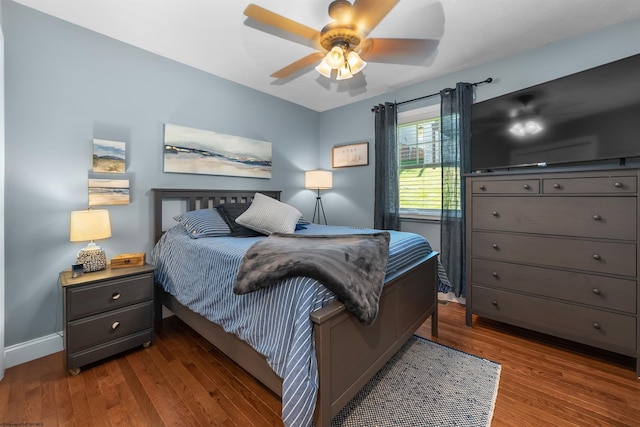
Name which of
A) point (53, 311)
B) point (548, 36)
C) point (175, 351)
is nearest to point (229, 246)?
point (175, 351)

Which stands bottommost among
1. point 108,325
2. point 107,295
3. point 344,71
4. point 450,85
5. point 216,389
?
point 216,389

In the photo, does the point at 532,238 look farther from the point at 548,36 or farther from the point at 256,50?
the point at 256,50

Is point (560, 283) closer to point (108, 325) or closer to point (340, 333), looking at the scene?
point (340, 333)

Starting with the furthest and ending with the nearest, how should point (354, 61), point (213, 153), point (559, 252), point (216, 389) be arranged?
point (213, 153) < point (559, 252) < point (354, 61) < point (216, 389)

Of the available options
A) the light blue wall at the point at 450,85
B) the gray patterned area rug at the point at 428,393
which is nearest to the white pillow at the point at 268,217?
the gray patterned area rug at the point at 428,393

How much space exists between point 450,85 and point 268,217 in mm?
2501

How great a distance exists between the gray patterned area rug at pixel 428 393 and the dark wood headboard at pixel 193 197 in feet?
7.36

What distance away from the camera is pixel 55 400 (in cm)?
164

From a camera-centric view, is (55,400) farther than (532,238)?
No

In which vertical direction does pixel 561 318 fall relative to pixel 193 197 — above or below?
below

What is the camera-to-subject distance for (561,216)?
2.08 meters

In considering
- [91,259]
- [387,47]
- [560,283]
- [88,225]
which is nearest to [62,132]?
[88,225]

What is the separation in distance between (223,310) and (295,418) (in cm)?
78

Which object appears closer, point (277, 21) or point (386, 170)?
point (277, 21)
